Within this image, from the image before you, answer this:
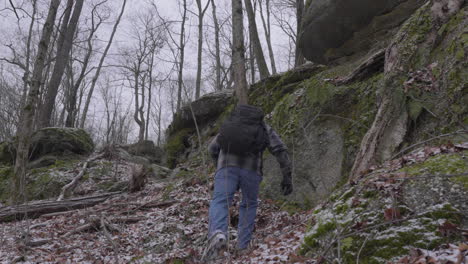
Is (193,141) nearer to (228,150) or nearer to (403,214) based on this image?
(228,150)

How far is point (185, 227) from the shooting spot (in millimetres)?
5230

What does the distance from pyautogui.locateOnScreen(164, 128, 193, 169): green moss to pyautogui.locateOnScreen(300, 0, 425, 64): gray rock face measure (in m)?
6.19

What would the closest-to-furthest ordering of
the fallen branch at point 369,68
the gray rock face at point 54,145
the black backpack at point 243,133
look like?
1. the black backpack at point 243,133
2. the fallen branch at point 369,68
3. the gray rock face at point 54,145

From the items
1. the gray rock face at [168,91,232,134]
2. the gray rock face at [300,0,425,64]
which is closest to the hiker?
the gray rock face at [300,0,425,64]

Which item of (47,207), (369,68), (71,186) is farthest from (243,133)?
(71,186)

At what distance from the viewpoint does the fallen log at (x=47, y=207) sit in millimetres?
6555

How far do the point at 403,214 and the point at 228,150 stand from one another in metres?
2.10

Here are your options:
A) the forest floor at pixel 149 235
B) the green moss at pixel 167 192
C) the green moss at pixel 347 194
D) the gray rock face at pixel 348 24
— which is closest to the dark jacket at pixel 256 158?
the forest floor at pixel 149 235

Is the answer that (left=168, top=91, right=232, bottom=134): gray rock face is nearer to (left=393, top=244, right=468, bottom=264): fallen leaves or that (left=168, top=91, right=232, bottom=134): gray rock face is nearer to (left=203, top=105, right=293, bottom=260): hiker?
(left=203, top=105, right=293, bottom=260): hiker

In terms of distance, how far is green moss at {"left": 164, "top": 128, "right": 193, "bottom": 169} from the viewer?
12.3 m

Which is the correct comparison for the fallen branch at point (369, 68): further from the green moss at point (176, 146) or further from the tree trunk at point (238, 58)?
the green moss at point (176, 146)

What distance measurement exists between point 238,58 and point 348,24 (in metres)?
2.85

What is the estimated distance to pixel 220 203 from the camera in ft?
12.4

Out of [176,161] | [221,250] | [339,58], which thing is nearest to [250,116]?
[221,250]
